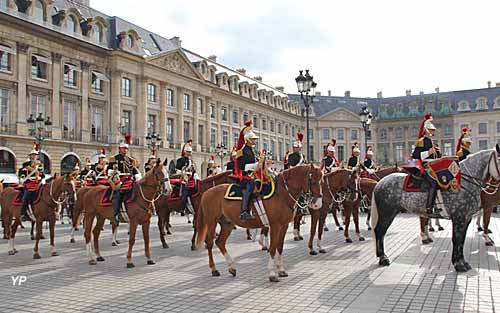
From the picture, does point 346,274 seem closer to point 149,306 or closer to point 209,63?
point 149,306

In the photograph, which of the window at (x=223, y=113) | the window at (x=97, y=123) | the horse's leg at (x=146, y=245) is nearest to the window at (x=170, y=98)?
the window at (x=97, y=123)

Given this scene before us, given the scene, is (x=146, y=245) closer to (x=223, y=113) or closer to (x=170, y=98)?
(x=170, y=98)

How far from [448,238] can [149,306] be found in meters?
10.8

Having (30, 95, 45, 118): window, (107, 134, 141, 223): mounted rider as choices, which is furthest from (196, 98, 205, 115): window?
(107, 134, 141, 223): mounted rider

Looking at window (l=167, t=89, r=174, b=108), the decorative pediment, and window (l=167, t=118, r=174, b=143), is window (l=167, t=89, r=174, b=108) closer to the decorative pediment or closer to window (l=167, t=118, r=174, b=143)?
window (l=167, t=118, r=174, b=143)

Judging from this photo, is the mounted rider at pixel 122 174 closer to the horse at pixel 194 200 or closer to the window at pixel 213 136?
the horse at pixel 194 200

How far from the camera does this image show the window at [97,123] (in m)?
43.8

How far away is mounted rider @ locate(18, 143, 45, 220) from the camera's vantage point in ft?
42.5

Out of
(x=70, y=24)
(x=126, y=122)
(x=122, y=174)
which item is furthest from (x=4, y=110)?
(x=122, y=174)

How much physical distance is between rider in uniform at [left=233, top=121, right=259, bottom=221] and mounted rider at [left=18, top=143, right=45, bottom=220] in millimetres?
6738

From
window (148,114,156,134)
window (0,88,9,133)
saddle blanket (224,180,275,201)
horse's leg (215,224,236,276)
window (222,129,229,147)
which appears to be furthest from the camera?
window (222,129,229,147)

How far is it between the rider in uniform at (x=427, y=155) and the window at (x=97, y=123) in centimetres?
3808

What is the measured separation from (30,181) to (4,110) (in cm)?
2652

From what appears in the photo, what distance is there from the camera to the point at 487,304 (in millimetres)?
7059
